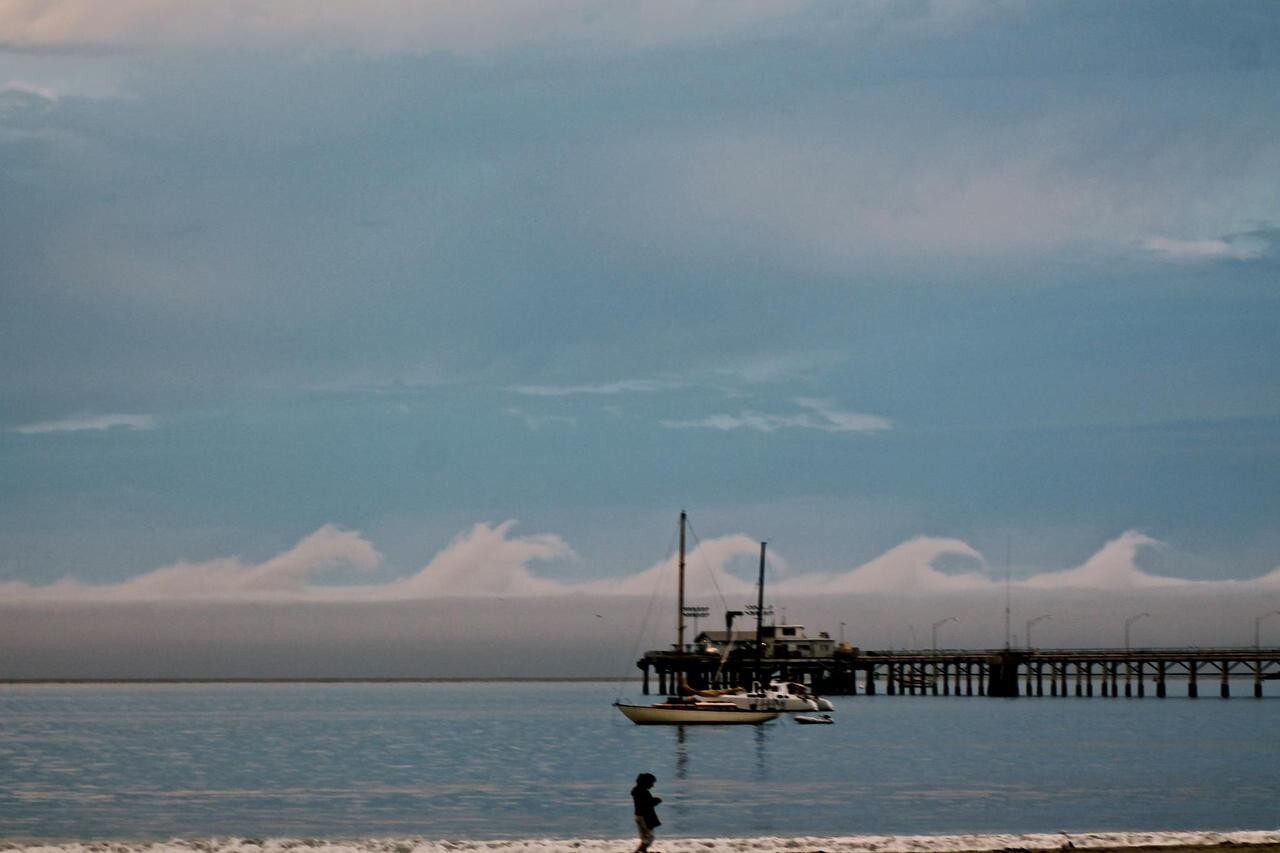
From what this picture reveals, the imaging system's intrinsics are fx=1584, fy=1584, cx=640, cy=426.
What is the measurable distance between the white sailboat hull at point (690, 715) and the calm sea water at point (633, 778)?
1289 mm

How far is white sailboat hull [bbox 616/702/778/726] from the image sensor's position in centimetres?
11319

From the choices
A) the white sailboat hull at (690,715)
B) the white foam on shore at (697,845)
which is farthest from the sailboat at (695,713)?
the white foam on shore at (697,845)

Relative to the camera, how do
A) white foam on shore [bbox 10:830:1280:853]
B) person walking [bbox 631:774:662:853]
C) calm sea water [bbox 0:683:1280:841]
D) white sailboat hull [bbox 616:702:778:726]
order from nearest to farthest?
person walking [bbox 631:774:662:853], white foam on shore [bbox 10:830:1280:853], calm sea water [bbox 0:683:1280:841], white sailboat hull [bbox 616:702:778:726]

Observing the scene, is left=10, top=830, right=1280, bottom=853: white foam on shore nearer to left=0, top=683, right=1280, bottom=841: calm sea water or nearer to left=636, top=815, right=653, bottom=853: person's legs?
left=636, top=815, right=653, bottom=853: person's legs

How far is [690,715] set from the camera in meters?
113

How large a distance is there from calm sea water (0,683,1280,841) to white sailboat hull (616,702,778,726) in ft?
4.23

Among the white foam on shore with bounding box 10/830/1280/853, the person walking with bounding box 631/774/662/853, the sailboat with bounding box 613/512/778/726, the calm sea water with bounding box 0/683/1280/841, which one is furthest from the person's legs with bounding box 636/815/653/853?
the sailboat with bounding box 613/512/778/726

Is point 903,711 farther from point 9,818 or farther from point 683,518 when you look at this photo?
point 9,818

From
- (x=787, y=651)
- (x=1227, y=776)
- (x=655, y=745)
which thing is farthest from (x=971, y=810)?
(x=787, y=651)

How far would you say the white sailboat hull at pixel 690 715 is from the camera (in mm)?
113188

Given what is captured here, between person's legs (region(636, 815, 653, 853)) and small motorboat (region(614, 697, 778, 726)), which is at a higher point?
person's legs (region(636, 815, 653, 853))

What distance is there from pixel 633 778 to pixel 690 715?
4468 cm

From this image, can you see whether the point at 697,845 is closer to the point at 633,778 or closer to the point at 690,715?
the point at 633,778

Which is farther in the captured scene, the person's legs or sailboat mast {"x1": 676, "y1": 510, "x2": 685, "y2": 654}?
sailboat mast {"x1": 676, "y1": 510, "x2": 685, "y2": 654}
